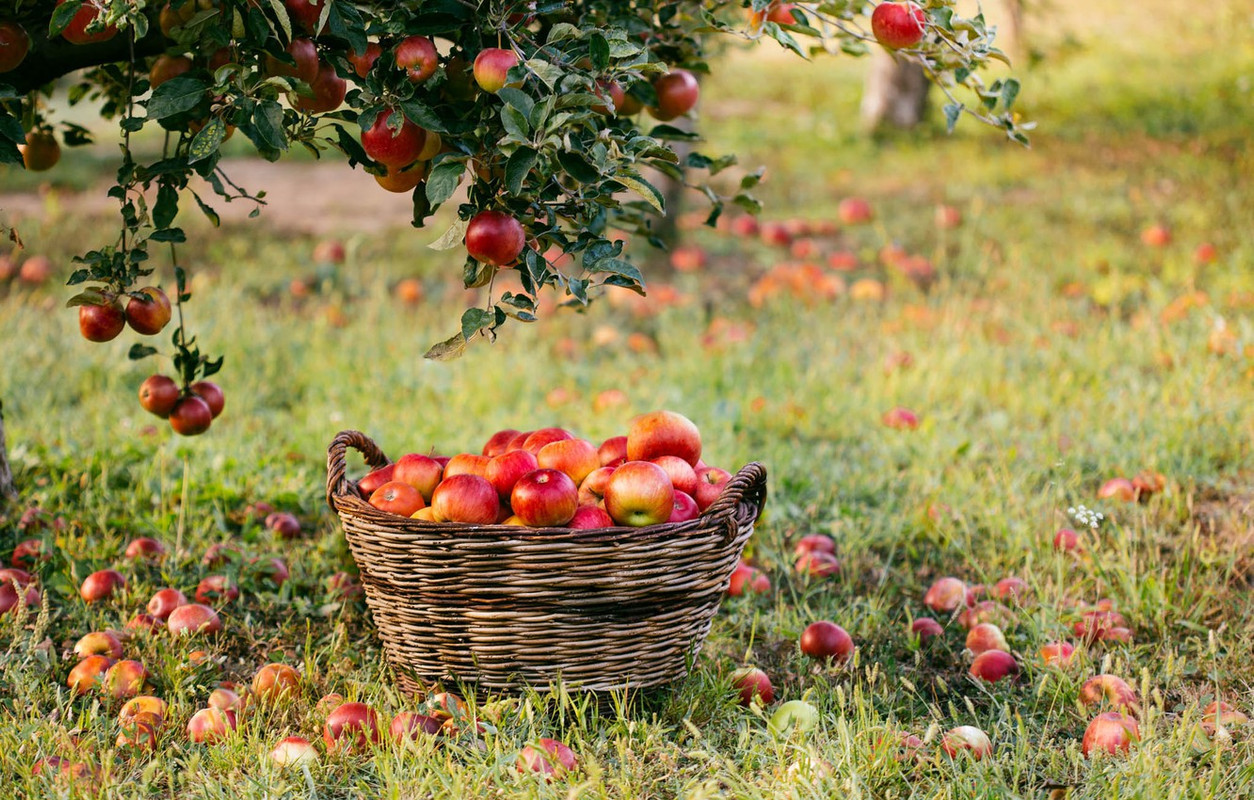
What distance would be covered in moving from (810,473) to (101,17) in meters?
2.43

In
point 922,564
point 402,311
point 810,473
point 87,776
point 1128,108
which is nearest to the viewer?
point 87,776

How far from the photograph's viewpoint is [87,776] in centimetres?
187

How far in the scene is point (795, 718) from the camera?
2084 millimetres

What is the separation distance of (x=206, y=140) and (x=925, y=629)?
1.87m

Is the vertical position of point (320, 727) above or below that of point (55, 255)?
above

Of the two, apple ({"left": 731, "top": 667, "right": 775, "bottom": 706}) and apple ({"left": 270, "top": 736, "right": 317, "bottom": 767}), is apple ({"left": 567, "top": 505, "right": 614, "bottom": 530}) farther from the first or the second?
apple ({"left": 270, "top": 736, "right": 317, "bottom": 767})

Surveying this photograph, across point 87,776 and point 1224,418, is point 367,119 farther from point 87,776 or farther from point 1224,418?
point 1224,418

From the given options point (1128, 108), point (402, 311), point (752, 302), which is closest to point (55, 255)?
point (402, 311)

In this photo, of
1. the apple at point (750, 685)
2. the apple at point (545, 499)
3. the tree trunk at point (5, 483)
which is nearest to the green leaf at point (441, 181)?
the apple at point (545, 499)

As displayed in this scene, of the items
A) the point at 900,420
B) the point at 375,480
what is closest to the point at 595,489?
the point at 375,480

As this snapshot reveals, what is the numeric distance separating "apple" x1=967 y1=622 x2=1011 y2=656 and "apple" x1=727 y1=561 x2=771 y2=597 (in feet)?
1.68

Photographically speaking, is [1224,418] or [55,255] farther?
[55,255]

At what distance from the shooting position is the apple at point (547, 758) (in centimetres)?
185

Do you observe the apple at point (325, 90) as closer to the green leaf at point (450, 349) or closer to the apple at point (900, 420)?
the green leaf at point (450, 349)
